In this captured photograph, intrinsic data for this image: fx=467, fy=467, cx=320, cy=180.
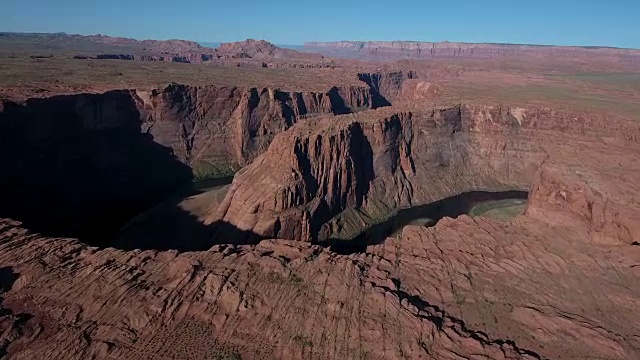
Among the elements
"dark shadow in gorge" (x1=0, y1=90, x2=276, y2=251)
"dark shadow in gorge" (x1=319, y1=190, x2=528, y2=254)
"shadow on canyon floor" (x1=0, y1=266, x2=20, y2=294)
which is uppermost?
"shadow on canyon floor" (x1=0, y1=266, x2=20, y2=294)

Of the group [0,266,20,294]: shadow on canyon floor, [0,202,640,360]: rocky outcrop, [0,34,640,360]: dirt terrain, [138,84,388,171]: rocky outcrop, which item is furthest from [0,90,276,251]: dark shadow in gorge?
[0,266,20,294]: shadow on canyon floor

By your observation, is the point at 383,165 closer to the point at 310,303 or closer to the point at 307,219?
the point at 307,219

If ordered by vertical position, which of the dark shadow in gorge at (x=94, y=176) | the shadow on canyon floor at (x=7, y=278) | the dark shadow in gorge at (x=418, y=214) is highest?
the shadow on canyon floor at (x=7, y=278)

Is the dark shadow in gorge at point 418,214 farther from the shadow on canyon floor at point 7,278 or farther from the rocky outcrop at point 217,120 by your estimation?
the rocky outcrop at point 217,120

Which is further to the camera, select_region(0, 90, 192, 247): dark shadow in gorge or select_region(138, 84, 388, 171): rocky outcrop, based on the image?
select_region(138, 84, 388, 171): rocky outcrop

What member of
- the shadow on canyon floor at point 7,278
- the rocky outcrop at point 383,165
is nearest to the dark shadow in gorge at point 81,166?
the rocky outcrop at point 383,165

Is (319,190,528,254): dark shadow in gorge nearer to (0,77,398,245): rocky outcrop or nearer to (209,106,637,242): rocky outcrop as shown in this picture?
(209,106,637,242): rocky outcrop

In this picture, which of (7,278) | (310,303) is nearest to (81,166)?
(7,278)
